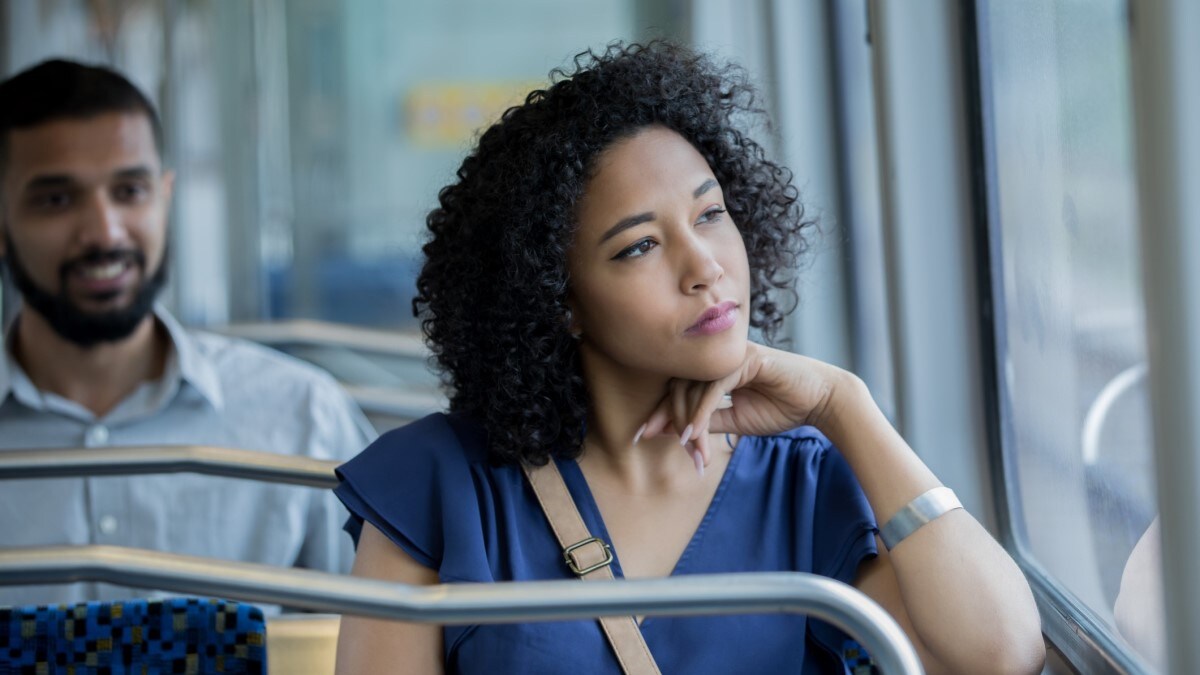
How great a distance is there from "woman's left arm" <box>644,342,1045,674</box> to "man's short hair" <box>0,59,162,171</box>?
1.65 meters

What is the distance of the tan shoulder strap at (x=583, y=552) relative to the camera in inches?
61.9

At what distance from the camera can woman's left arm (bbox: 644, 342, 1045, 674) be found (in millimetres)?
1567

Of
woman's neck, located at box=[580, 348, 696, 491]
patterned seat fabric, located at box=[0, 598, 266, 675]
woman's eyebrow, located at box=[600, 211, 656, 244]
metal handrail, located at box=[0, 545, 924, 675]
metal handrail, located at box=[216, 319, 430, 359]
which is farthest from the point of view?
metal handrail, located at box=[216, 319, 430, 359]

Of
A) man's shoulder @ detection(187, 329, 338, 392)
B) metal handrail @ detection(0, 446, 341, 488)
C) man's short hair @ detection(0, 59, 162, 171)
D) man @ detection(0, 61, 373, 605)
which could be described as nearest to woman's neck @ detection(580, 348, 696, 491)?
metal handrail @ detection(0, 446, 341, 488)

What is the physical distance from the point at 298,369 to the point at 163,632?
129 centimetres

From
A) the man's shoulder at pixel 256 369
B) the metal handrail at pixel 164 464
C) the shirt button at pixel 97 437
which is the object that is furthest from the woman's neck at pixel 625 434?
the shirt button at pixel 97 437

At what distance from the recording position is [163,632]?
157 centimetres

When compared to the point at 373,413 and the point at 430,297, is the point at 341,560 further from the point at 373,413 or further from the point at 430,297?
the point at 373,413

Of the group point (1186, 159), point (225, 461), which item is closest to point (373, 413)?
point (225, 461)

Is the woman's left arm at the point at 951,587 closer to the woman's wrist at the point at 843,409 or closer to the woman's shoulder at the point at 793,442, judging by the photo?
the woman's wrist at the point at 843,409

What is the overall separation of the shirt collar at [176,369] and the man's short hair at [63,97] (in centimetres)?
41

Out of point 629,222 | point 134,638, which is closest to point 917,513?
point 629,222

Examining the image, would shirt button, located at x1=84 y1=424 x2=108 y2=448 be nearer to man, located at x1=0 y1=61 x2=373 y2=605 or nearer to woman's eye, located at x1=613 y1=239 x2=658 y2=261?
man, located at x1=0 y1=61 x2=373 y2=605

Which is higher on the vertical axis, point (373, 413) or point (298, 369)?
point (298, 369)
